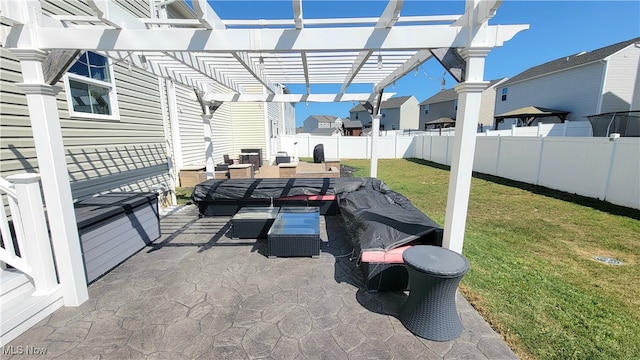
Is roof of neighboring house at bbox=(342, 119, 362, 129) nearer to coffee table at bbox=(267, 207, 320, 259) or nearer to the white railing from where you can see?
coffee table at bbox=(267, 207, 320, 259)

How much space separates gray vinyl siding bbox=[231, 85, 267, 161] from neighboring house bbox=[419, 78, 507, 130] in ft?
63.1

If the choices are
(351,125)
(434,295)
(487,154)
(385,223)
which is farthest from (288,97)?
(351,125)

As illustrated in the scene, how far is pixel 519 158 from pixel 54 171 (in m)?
11.4

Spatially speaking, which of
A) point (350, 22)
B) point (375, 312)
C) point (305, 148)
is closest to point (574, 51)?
point (305, 148)

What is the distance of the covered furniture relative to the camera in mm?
3061

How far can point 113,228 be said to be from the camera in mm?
3445

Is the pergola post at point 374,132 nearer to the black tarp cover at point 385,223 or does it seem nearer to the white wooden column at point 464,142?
the black tarp cover at point 385,223

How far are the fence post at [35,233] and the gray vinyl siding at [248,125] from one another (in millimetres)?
10128

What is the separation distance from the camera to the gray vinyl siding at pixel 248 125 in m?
12.3

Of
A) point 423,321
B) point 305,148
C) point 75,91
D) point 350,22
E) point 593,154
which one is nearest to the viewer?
point 423,321

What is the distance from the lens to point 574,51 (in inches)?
684

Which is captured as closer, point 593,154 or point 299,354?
point 299,354

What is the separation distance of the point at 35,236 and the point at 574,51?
26224 mm

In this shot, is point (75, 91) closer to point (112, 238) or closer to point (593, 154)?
point (112, 238)
